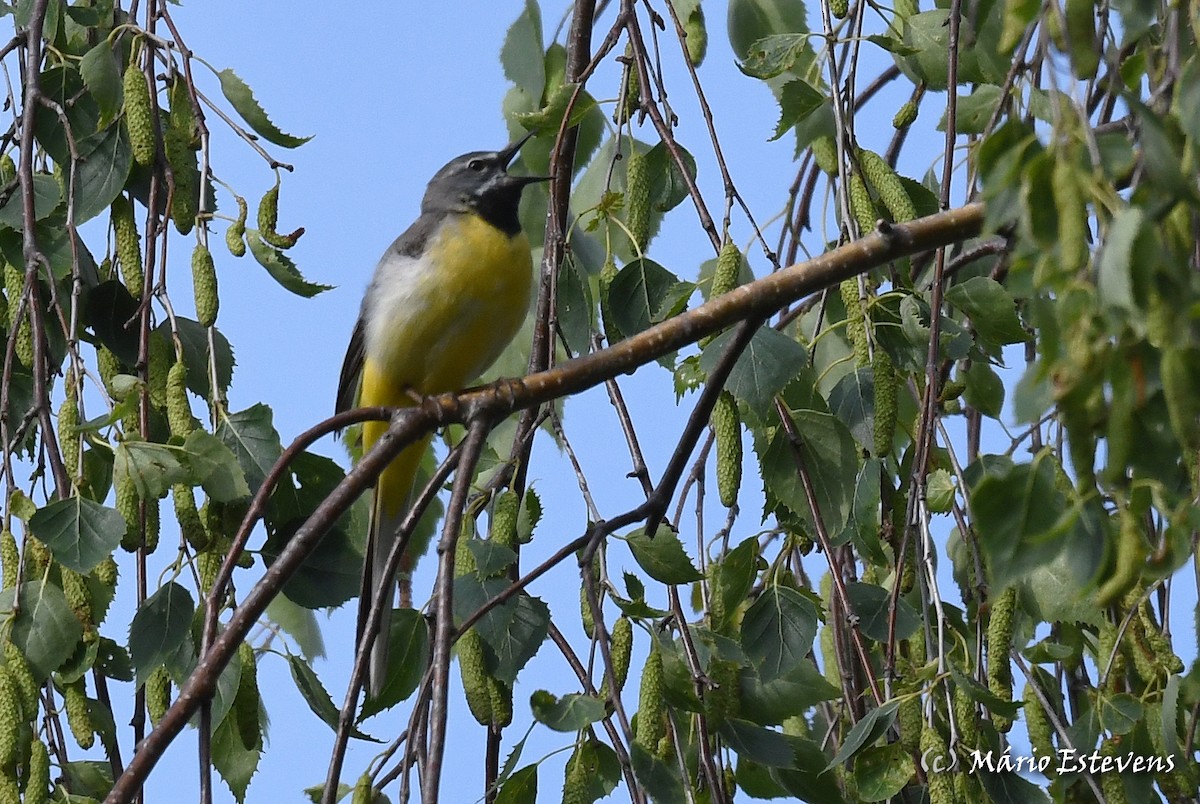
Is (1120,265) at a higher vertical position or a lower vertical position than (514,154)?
lower

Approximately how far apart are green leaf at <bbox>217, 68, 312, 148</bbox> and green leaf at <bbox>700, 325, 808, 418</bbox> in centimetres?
104

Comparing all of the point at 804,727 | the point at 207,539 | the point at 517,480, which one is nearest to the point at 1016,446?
the point at 804,727

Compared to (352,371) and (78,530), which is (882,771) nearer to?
(78,530)

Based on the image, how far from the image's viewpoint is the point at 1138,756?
97.8 inches

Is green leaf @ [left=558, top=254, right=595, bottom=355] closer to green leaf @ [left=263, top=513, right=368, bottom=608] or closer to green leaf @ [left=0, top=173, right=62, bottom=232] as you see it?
green leaf @ [left=263, top=513, right=368, bottom=608]

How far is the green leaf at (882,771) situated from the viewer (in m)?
2.39

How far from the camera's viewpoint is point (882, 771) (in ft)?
7.93

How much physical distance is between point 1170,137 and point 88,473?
2179 millimetres

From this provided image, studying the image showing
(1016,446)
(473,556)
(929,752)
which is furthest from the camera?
(1016,446)

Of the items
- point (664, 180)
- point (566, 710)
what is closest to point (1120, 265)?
point (566, 710)

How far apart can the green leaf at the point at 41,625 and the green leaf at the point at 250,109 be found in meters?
1.00

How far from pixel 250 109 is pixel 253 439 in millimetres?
719

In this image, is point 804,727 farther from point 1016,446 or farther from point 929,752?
point 929,752

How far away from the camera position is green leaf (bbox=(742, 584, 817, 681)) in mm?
2496
